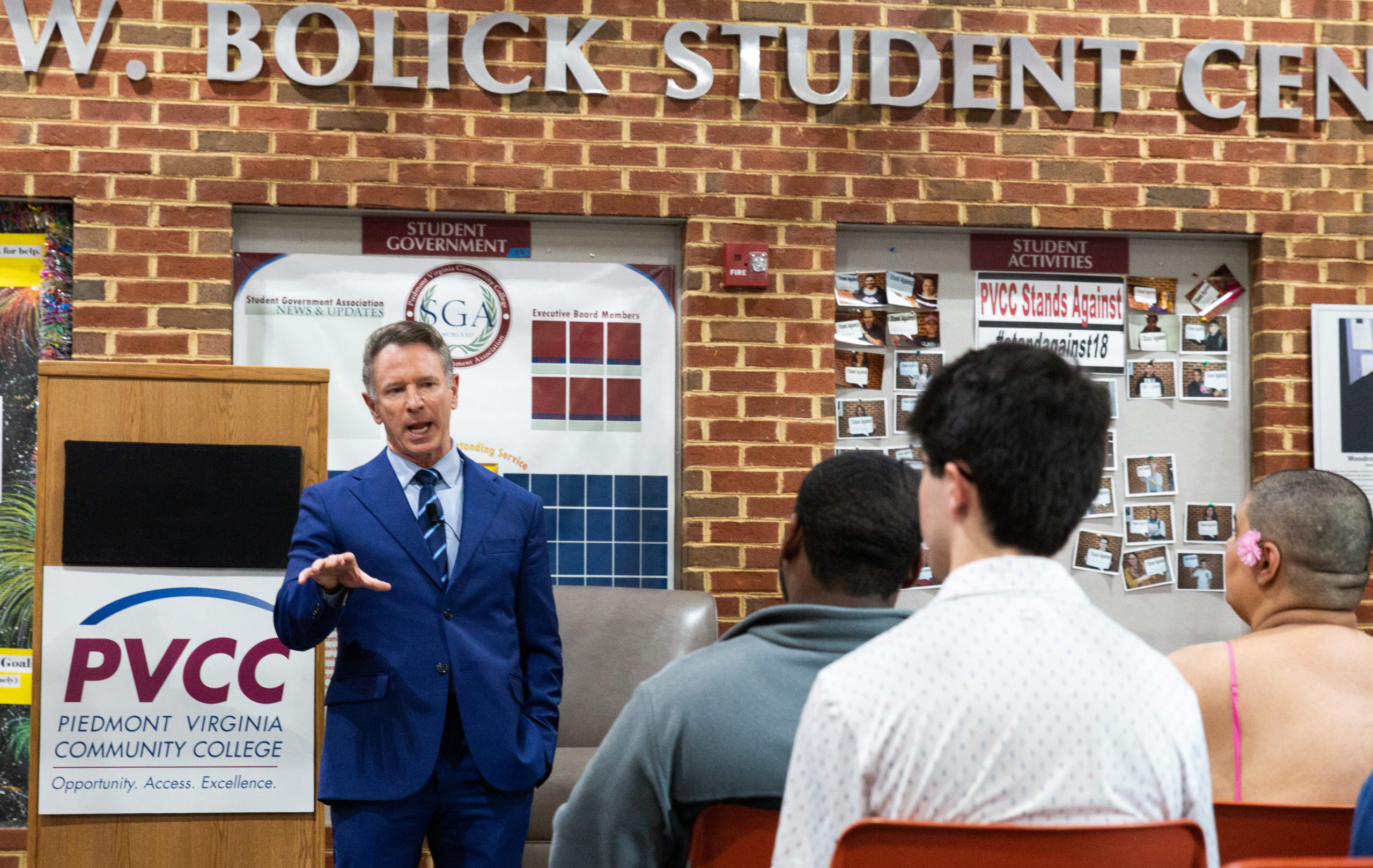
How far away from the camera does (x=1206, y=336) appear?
162 inches

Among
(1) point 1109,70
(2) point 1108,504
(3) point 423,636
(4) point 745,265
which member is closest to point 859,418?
(4) point 745,265

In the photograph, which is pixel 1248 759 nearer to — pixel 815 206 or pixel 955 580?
pixel 955 580

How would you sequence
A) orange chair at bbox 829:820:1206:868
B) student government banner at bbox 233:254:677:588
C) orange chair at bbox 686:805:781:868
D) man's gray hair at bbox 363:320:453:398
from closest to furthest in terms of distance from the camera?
orange chair at bbox 829:820:1206:868 < orange chair at bbox 686:805:781:868 < man's gray hair at bbox 363:320:453:398 < student government banner at bbox 233:254:677:588

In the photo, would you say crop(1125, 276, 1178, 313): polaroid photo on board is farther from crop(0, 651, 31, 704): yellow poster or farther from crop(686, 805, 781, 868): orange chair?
crop(0, 651, 31, 704): yellow poster

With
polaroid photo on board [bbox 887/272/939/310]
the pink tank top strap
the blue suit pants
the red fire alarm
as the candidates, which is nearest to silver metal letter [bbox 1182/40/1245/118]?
polaroid photo on board [bbox 887/272/939/310]

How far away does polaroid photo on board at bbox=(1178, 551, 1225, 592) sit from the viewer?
405 cm

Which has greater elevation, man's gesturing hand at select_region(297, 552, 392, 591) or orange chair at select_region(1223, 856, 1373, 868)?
man's gesturing hand at select_region(297, 552, 392, 591)

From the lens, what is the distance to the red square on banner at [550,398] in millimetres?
3908

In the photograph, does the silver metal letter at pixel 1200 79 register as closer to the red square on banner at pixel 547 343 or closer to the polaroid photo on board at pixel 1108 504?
the polaroid photo on board at pixel 1108 504

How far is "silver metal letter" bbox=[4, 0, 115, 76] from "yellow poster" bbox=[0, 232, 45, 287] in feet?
1.73

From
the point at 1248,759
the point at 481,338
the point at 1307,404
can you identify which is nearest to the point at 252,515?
the point at 481,338

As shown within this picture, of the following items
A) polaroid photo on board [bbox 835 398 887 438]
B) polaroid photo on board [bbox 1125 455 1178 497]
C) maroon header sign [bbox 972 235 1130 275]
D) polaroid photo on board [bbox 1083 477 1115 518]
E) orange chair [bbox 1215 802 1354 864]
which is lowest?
orange chair [bbox 1215 802 1354 864]

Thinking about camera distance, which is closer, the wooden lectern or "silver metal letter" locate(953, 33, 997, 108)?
the wooden lectern

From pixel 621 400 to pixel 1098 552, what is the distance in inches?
69.2
